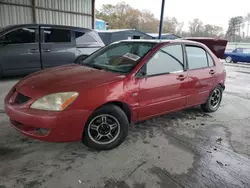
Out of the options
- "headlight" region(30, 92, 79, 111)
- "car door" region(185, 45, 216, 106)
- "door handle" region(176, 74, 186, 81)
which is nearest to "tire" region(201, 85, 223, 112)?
"car door" region(185, 45, 216, 106)

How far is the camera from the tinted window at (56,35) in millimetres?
5805

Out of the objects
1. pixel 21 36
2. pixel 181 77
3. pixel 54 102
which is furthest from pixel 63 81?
pixel 21 36

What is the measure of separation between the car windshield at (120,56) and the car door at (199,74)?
850 mm

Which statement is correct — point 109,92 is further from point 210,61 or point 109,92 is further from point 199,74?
point 210,61

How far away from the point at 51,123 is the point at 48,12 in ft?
32.2

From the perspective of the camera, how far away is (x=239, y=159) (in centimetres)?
251

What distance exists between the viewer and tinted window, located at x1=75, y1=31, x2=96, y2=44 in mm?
6257

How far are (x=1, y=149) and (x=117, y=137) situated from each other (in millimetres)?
1378

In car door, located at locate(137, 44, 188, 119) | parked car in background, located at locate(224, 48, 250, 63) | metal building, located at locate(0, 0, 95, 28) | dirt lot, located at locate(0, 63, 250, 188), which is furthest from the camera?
parked car in background, located at locate(224, 48, 250, 63)

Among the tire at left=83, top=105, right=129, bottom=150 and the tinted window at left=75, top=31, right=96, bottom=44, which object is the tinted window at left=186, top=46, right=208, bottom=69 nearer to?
the tire at left=83, top=105, right=129, bottom=150

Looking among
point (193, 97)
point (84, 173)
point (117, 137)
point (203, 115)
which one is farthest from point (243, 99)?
point (84, 173)

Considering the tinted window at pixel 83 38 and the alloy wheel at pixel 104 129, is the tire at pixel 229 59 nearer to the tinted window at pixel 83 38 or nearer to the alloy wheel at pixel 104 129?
the tinted window at pixel 83 38

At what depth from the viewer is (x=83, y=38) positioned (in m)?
6.36

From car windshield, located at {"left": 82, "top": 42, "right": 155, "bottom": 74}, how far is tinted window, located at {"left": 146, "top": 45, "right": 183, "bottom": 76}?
17 cm
